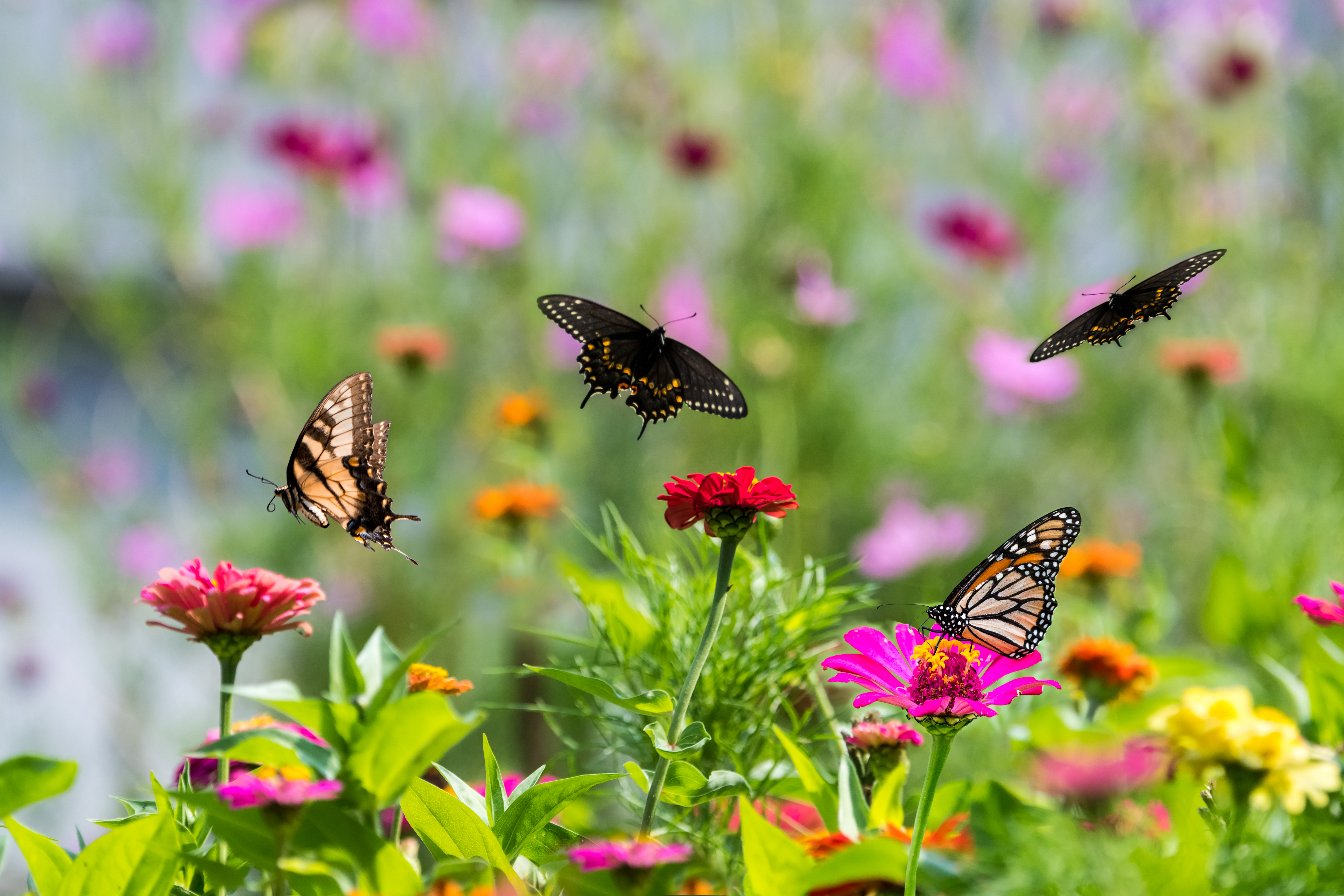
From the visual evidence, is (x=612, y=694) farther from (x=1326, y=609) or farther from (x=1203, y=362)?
(x=1203, y=362)

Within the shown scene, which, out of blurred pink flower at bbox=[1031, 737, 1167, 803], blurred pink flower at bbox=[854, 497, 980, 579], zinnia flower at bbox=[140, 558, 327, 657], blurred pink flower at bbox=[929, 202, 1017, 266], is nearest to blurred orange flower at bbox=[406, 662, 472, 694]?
zinnia flower at bbox=[140, 558, 327, 657]

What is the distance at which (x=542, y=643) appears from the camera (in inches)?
54.3

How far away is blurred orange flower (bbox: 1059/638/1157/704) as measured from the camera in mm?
420

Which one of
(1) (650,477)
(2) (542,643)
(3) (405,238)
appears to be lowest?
(2) (542,643)

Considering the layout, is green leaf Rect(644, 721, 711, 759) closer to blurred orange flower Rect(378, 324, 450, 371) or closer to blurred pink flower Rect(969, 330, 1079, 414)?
blurred orange flower Rect(378, 324, 450, 371)

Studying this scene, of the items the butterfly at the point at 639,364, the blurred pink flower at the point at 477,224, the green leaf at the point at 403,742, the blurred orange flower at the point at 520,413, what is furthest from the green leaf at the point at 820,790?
the blurred pink flower at the point at 477,224

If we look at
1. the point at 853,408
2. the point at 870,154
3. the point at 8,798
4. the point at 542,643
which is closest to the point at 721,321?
the point at 853,408

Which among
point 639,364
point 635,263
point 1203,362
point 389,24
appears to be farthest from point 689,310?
point 639,364

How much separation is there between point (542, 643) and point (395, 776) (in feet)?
3.74

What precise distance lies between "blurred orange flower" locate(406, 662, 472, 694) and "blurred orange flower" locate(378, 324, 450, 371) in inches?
22.7

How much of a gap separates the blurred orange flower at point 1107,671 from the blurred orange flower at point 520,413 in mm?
498

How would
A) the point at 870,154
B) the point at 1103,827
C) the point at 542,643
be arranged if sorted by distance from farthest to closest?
1. the point at 870,154
2. the point at 542,643
3. the point at 1103,827

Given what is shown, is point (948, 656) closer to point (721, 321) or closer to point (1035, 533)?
point (1035, 533)

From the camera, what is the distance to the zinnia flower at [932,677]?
0.89 ft
